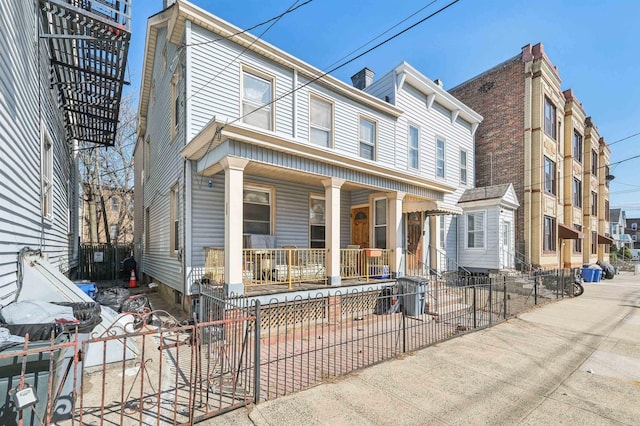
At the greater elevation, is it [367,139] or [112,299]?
[367,139]

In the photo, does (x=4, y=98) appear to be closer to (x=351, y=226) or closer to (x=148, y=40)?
(x=148, y=40)

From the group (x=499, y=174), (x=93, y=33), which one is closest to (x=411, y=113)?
(x=499, y=174)

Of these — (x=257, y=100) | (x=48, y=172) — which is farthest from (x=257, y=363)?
(x=48, y=172)

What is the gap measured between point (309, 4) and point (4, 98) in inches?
184

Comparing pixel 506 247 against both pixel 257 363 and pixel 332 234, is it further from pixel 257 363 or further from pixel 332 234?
pixel 257 363

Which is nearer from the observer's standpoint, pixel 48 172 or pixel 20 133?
pixel 20 133

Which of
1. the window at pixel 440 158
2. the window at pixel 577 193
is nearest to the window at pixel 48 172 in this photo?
the window at pixel 440 158

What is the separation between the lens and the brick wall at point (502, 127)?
1598 cm

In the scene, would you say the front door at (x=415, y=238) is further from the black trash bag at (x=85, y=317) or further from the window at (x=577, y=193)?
the window at (x=577, y=193)

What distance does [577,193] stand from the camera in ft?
72.6

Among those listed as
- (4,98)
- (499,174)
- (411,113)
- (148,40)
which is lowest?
(4,98)

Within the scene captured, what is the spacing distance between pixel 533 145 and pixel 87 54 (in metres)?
17.9

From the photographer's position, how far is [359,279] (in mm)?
9141

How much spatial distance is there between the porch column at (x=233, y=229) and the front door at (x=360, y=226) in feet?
20.0
